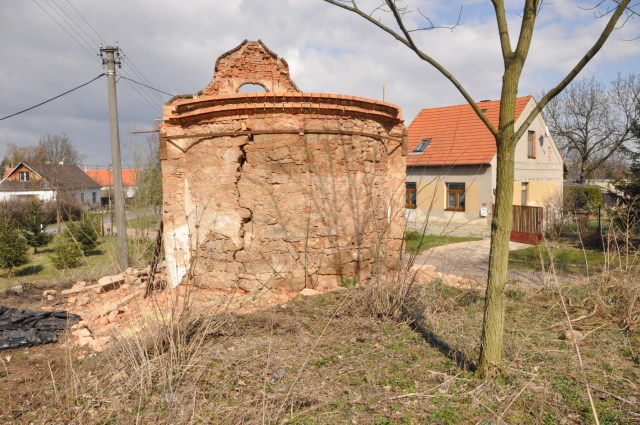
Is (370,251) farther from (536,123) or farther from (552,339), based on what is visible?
(536,123)

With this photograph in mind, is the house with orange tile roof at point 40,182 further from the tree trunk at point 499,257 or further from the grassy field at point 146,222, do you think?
the tree trunk at point 499,257

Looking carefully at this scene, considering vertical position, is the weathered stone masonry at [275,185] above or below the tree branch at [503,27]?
below

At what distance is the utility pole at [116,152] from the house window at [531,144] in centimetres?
1818

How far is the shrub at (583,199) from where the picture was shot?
20345mm

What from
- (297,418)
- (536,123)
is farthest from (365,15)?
(536,123)

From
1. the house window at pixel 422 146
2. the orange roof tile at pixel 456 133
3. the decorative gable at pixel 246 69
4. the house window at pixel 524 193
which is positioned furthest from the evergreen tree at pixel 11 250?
the house window at pixel 524 193

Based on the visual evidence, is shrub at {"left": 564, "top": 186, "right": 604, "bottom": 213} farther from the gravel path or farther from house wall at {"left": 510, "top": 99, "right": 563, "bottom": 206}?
the gravel path

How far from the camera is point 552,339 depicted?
17.7 feet

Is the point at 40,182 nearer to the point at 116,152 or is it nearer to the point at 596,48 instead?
the point at 116,152

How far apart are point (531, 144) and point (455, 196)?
519 centimetres

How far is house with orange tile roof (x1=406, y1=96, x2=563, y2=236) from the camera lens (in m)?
18.8

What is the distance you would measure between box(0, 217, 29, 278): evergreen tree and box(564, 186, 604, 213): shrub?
75.1 ft

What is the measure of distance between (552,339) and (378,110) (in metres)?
5.00

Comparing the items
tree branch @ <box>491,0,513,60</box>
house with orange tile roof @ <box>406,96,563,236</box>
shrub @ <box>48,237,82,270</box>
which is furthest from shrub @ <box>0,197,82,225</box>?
tree branch @ <box>491,0,513,60</box>
